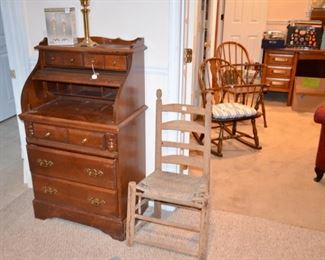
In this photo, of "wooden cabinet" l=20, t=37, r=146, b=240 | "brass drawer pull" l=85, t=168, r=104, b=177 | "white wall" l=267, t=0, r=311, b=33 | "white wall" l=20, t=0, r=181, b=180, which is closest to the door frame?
"white wall" l=20, t=0, r=181, b=180

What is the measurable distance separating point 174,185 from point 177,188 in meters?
0.04

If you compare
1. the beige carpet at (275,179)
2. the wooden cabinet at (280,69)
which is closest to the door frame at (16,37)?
the beige carpet at (275,179)

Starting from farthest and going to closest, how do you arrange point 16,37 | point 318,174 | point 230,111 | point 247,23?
1. point 247,23
2. point 230,111
3. point 318,174
4. point 16,37

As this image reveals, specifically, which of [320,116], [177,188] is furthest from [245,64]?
[177,188]

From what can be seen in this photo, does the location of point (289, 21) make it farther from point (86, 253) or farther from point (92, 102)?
point (86, 253)

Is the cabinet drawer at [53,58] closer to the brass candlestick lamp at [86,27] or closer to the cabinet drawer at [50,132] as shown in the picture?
the brass candlestick lamp at [86,27]

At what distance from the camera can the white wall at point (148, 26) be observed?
2049mm

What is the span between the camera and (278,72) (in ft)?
15.6

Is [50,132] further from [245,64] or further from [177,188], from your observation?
[245,64]

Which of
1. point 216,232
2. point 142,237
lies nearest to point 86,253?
point 142,237

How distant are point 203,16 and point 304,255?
2761 millimetres

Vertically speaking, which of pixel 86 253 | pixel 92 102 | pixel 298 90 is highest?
pixel 92 102

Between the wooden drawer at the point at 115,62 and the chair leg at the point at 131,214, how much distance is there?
0.68 m

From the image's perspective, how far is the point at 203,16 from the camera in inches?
150
